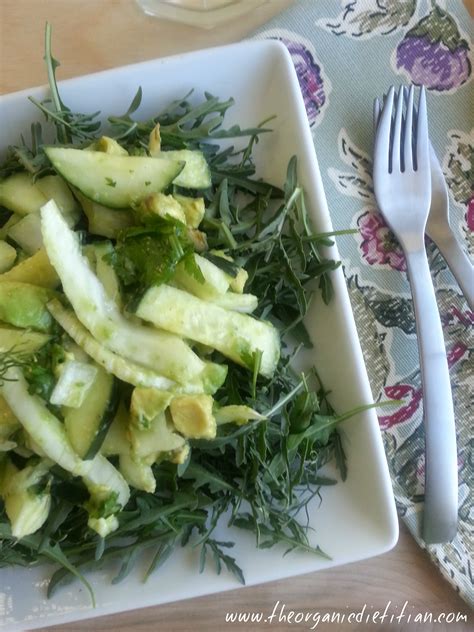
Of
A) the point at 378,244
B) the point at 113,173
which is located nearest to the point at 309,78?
the point at 378,244

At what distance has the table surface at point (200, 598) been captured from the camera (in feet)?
3.05

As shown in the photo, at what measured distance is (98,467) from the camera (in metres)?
0.73

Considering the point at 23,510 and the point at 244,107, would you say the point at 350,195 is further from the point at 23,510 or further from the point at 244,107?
the point at 23,510

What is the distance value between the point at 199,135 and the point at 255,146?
10cm

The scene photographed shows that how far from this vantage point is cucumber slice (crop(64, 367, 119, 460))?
2.30ft

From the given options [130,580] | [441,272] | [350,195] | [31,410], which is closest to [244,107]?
[350,195]

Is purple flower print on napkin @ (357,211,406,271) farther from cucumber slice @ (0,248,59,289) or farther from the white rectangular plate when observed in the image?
cucumber slice @ (0,248,59,289)

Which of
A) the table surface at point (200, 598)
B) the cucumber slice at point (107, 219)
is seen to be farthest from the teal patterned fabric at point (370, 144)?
the cucumber slice at point (107, 219)

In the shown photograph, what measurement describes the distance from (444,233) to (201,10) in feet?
1.60

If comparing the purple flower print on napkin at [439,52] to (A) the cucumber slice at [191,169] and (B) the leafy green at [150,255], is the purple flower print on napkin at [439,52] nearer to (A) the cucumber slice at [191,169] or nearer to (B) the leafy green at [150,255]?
(A) the cucumber slice at [191,169]

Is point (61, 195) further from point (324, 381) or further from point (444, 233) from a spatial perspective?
point (444, 233)

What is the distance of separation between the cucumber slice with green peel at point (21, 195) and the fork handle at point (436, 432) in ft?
A: 1.68

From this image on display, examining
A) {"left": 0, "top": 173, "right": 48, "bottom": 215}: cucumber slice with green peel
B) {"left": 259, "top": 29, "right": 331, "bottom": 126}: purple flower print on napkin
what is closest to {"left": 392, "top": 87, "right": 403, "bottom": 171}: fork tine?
{"left": 259, "top": 29, "right": 331, "bottom": 126}: purple flower print on napkin

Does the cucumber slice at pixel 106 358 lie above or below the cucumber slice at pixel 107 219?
below
